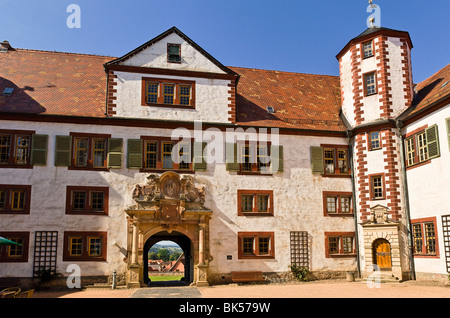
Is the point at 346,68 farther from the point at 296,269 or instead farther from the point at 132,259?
the point at 132,259

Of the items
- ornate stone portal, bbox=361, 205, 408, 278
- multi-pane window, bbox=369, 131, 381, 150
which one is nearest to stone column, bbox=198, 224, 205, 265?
ornate stone portal, bbox=361, 205, 408, 278

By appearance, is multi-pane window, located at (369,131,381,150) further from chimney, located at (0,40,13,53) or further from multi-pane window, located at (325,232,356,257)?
chimney, located at (0,40,13,53)

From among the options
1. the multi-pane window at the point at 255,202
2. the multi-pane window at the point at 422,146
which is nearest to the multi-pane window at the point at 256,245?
the multi-pane window at the point at 255,202

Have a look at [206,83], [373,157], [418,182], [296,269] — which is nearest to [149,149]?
[206,83]

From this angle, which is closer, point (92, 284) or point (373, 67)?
point (92, 284)

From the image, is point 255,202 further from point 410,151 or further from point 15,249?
point 15,249

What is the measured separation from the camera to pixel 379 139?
87.5 feet

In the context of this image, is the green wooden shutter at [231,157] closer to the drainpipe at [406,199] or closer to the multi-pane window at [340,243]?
the multi-pane window at [340,243]

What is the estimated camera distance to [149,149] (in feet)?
84.0

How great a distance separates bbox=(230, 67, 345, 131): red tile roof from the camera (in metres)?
28.1

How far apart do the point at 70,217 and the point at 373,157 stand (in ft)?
55.3

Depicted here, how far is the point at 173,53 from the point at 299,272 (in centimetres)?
1421

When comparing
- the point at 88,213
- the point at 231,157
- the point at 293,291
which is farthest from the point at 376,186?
the point at 88,213

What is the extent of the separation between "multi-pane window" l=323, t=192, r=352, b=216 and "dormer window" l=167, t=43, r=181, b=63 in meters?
11.5
